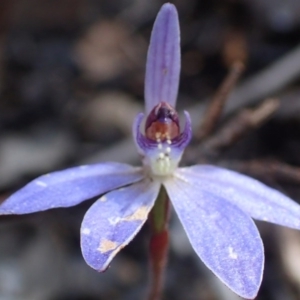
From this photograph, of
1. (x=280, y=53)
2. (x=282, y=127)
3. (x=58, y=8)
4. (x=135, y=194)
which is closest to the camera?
(x=135, y=194)

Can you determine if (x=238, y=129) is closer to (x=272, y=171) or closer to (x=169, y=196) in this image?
(x=272, y=171)

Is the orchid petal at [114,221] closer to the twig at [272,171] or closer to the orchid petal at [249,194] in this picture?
the orchid petal at [249,194]

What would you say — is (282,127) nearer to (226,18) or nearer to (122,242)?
(226,18)

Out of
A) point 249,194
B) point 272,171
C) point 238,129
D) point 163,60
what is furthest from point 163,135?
point 238,129

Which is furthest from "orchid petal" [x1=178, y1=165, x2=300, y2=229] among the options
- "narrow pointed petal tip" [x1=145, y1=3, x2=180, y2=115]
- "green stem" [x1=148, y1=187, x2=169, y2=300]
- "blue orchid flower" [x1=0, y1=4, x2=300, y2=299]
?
"narrow pointed petal tip" [x1=145, y1=3, x2=180, y2=115]

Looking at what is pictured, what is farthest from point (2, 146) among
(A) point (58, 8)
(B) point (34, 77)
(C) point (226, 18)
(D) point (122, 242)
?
(D) point (122, 242)

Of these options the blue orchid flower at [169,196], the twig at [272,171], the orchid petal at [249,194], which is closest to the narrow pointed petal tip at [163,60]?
the blue orchid flower at [169,196]

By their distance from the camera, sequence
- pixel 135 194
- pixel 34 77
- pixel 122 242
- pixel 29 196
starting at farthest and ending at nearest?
pixel 34 77 < pixel 135 194 < pixel 29 196 < pixel 122 242
